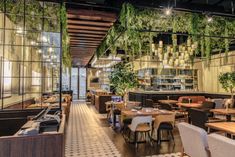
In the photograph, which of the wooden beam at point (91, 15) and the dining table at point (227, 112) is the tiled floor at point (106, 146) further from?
the wooden beam at point (91, 15)

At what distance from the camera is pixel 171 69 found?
14.2 m

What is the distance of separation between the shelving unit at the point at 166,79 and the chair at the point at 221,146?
414 inches

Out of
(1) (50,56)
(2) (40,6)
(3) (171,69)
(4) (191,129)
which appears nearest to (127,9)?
(2) (40,6)

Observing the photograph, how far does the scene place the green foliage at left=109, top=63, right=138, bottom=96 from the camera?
22.9 feet

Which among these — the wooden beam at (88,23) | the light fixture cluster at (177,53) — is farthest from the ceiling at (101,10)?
the light fixture cluster at (177,53)

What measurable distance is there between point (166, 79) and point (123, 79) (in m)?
7.58

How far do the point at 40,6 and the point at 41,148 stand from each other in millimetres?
5373

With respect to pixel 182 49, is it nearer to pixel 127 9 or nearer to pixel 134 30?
pixel 134 30

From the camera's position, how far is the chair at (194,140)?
2.96m

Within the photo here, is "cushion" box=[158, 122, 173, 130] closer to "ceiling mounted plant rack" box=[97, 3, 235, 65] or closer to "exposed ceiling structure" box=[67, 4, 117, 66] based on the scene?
"ceiling mounted plant rack" box=[97, 3, 235, 65]

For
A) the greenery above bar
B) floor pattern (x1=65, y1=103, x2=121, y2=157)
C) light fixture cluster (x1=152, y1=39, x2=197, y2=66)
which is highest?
the greenery above bar

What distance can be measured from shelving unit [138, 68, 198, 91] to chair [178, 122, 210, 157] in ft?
31.9

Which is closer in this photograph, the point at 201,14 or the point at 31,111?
the point at 31,111

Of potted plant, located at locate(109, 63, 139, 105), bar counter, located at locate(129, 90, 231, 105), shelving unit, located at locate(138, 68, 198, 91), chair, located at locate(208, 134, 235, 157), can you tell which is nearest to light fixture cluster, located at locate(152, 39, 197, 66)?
bar counter, located at locate(129, 90, 231, 105)
